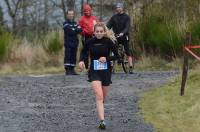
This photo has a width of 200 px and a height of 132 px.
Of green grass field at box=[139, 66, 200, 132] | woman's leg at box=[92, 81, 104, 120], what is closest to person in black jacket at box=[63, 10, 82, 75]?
green grass field at box=[139, 66, 200, 132]

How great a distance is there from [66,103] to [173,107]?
2.06 m

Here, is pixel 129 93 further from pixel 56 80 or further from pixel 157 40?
pixel 157 40

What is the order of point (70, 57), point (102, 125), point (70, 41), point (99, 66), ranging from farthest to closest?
point (70, 57) → point (70, 41) → point (99, 66) → point (102, 125)

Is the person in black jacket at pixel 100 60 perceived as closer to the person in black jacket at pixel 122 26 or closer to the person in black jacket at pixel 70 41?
the person in black jacket at pixel 122 26

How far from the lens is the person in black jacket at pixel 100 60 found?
9594mm

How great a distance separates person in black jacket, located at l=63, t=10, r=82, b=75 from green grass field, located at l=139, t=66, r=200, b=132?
12.9 feet

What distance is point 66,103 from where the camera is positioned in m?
12.0

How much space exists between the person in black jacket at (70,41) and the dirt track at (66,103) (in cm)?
59

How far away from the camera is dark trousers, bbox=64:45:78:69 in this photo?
1750 cm

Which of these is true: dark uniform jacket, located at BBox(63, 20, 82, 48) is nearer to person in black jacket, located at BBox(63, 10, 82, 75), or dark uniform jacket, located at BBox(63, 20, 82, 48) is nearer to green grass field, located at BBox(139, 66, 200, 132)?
person in black jacket, located at BBox(63, 10, 82, 75)

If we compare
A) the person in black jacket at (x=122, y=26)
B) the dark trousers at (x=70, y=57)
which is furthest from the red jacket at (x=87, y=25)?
the dark trousers at (x=70, y=57)

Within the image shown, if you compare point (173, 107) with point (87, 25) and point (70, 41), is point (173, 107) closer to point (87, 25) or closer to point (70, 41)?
point (87, 25)

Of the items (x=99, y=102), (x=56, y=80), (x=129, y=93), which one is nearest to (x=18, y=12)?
(x=56, y=80)

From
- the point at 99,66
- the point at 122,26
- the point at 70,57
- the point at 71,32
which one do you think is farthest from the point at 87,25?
the point at 99,66
